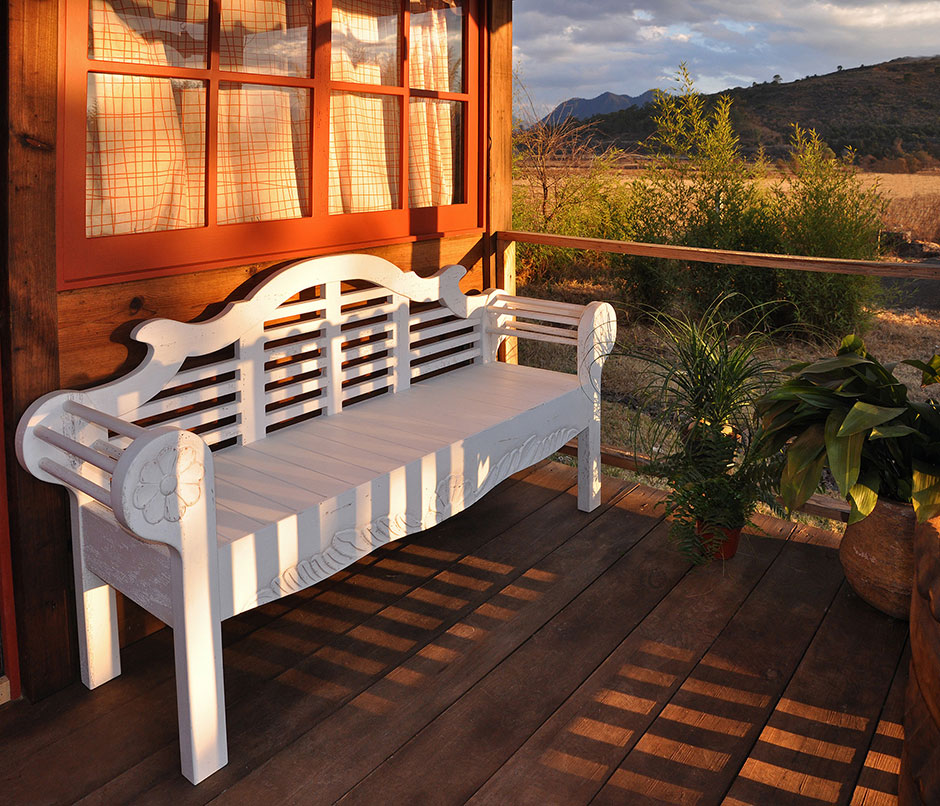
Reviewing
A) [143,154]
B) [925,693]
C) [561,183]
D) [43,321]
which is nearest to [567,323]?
[143,154]

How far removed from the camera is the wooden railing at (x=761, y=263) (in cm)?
294

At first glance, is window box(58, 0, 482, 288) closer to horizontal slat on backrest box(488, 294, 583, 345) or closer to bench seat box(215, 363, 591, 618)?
horizontal slat on backrest box(488, 294, 583, 345)

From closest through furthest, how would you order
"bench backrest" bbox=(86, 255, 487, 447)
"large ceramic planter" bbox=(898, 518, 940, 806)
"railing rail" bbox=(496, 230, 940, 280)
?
"large ceramic planter" bbox=(898, 518, 940, 806), "bench backrest" bbox=(86, 255, 487, 447), "railing rail" bbox=(496, 230, 940, 280)

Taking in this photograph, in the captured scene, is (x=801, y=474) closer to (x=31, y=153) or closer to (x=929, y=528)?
(x=929, y=528)

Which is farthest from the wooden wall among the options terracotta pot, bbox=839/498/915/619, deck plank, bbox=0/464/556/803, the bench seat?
terracotta pot, bbox=839/498/915/619

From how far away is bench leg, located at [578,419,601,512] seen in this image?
3.39 m

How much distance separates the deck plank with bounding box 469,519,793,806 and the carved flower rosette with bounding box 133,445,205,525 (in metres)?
0.90

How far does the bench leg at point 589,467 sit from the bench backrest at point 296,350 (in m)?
0.57

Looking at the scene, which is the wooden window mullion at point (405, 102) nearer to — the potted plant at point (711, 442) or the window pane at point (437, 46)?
the window pane at point (437, 46)

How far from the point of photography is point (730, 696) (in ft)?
7.72

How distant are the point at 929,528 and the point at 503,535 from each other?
1.74 m

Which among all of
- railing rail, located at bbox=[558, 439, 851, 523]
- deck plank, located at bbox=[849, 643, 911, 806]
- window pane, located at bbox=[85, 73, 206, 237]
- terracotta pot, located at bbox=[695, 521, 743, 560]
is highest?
window pane, located at bbox=[85, 73, 206, 237]

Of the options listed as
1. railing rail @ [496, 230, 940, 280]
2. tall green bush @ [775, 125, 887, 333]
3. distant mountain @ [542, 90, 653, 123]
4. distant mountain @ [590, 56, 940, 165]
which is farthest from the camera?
distant mountain @ [590, 56, 940, 165]

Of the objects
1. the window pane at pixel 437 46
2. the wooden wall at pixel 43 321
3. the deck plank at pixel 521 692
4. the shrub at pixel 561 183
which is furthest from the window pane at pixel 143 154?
the shrub at pixel 561 183
